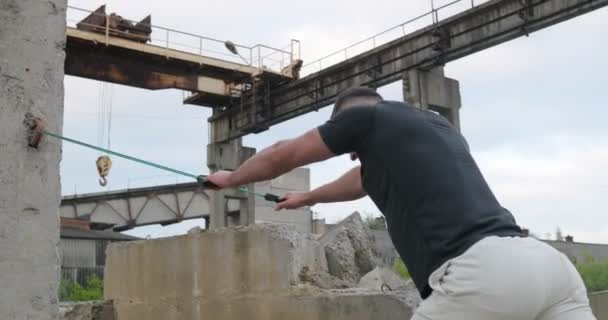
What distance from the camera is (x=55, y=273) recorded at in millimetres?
3426

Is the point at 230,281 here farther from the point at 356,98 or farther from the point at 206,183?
the point at 356,98

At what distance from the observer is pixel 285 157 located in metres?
2.56

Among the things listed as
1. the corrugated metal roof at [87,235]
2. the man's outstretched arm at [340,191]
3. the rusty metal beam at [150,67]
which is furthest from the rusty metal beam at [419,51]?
→ the man's outstretched arm at [340,191]

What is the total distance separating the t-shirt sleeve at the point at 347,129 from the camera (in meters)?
2.49

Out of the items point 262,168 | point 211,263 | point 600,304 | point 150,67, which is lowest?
point 600,304

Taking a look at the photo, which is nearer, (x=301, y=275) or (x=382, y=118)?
(x=382, y=118)

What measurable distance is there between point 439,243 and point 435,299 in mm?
173

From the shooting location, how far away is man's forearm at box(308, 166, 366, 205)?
2953mm

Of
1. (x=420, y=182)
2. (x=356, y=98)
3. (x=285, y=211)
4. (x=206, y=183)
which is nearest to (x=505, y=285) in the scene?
(x=420, y=182)

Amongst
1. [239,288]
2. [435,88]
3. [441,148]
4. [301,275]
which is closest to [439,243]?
[441,148]

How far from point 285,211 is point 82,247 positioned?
993 cm

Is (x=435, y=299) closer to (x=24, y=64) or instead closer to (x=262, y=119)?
(x=24, y=64)

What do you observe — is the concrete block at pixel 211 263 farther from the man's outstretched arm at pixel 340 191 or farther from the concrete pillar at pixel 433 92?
the concrete pillar at pixel 433 92

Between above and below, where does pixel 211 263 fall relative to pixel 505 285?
above
